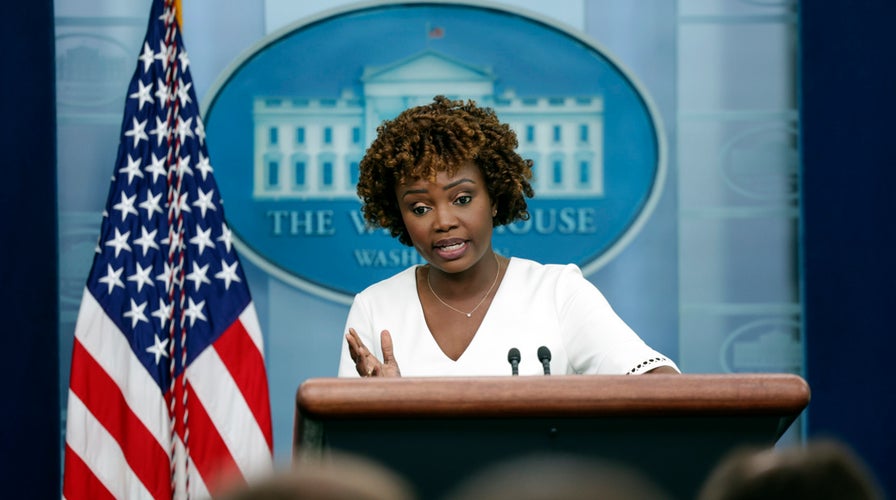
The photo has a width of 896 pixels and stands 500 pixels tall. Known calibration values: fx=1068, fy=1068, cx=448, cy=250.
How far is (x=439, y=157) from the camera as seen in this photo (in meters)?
2.08

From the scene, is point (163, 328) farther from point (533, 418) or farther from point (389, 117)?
point (533, 418)

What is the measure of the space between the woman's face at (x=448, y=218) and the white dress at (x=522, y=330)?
109 mm

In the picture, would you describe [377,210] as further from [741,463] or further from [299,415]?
[741,463]

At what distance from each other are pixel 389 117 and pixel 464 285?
1.39m

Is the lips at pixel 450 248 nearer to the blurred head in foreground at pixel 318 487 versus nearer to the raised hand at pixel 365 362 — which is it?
the raised hand at pixel 365 362

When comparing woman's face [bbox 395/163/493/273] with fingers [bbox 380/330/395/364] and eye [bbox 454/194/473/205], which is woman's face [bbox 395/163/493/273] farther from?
fingers [bbox 380/330/395/364]

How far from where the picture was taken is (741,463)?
45cm

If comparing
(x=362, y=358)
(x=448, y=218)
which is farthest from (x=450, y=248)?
(x=362, y=358)

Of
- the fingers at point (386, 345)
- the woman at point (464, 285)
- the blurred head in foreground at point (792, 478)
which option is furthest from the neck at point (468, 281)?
the blurred head in foreground at point (792, 478)

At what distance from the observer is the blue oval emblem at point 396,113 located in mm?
3400

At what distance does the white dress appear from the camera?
1.96 m

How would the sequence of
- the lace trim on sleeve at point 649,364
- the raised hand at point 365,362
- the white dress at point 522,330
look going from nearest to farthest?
the raised hand at point 365,362, the lace trim on sleeve at point 649,364, the white dress at point 522,330

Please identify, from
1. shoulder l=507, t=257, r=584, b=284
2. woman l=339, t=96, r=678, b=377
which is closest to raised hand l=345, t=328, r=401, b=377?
woman l=339, t=96, r=678, b=377

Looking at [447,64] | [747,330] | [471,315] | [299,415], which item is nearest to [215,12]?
[447,64]
